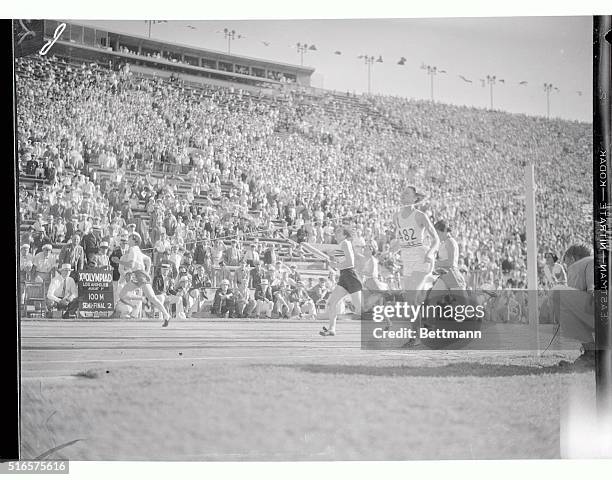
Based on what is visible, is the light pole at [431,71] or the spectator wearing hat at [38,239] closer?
the spectator wearing hat at [38,239]

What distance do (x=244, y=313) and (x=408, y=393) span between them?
0.93 metres

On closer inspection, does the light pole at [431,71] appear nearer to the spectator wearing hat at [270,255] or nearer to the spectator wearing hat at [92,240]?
the spectator wearing hat at [270,255]

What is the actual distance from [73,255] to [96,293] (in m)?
0.23

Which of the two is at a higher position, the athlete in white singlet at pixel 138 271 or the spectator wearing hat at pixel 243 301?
the athlete in white singlet at pixel 138 271

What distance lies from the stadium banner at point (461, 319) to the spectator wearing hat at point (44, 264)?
1.62m

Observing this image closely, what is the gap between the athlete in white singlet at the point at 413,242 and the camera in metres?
3.33

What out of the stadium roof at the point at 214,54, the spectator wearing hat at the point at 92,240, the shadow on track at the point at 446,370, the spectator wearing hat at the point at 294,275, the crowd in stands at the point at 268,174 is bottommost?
the shadow on track at the point at 446,370

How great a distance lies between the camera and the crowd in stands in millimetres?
3287

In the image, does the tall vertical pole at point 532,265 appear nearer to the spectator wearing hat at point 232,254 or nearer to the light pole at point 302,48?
the light pole at point 302,48

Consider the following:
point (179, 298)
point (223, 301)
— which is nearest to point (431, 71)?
point (223, 301)

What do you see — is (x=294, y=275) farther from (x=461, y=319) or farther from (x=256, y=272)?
(x=461, y=319)

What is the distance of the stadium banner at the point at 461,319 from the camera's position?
3.33 meters

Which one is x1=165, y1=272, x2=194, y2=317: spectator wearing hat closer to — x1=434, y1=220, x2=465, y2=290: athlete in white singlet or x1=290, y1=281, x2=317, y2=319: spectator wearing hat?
x1=290, y1=281, x2=317, y2=319: spectator wearing hat

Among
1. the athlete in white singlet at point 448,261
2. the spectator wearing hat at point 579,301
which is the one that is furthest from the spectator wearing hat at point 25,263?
the spectator wearing hat at point 579,301
